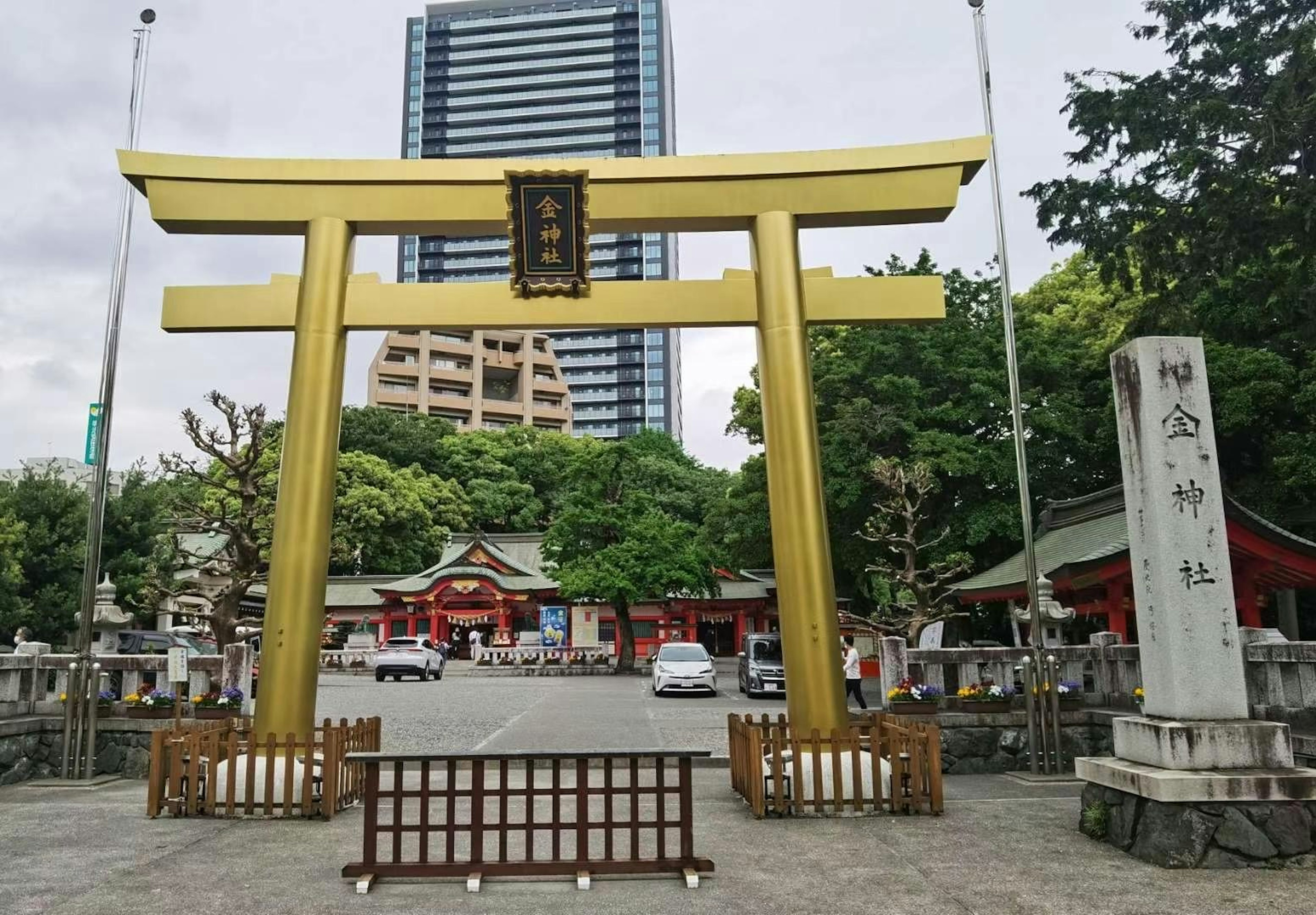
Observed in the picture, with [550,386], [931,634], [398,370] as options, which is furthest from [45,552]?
[550,386]

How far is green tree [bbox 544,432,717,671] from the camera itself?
32031mm

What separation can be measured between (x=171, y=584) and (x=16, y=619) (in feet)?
53.0

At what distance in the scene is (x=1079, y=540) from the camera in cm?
1877

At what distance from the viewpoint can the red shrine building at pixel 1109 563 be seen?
577 inches

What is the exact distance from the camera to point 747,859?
21.6 ft

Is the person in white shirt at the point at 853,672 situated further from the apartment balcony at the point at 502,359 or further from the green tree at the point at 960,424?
the apartment balcony at the point at 502,359

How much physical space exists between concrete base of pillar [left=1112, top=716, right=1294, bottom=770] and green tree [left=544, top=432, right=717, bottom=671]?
84.4 feet

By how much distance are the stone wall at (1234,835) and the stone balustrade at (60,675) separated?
9.93m

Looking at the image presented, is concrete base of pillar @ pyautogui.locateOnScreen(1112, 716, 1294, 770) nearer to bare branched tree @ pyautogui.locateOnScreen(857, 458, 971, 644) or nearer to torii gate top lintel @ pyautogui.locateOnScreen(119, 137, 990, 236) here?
torii gate top lintel @ pyautogui.locateOnScreen(119, 137, 990, 236)

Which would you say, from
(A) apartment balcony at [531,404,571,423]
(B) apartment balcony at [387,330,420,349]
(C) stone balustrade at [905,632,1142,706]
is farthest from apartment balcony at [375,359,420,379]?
(C) stone balustrade at [905,632,1142,706]

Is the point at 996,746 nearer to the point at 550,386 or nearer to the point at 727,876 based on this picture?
the point at 727,876

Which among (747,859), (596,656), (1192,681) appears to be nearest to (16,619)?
(596,656)

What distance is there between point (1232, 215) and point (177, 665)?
56.0ft

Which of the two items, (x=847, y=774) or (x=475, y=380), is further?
(x=475, y=380)
